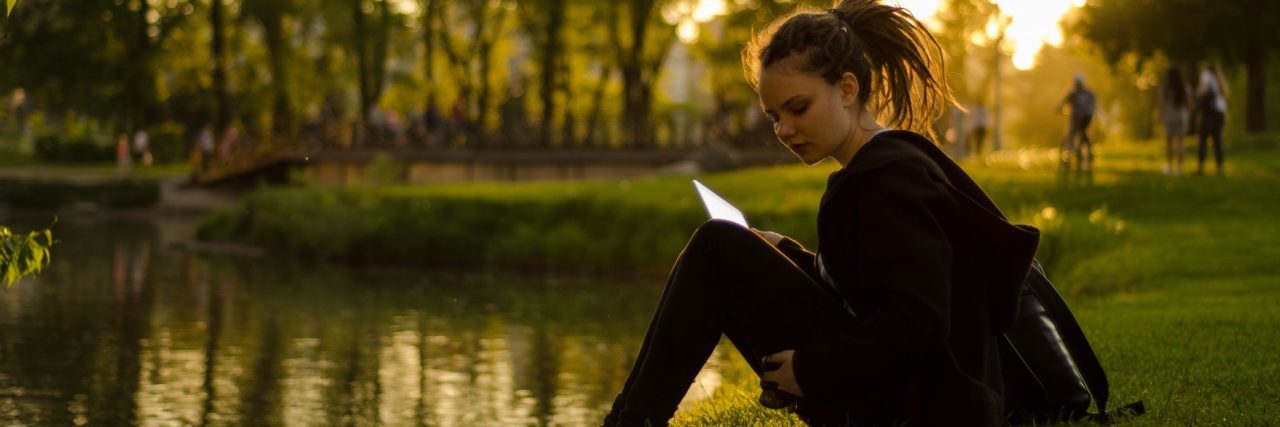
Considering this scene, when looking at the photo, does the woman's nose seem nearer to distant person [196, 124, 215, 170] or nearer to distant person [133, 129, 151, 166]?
distant person [196, 124, 215, 170]

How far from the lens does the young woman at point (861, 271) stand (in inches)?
177

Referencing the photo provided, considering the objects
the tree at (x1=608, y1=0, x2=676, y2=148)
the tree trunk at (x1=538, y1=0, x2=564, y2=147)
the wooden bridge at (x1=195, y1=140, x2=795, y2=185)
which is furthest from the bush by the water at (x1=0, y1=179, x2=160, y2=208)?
the tree at (x1=608, y1=0, x2=676, y2=148)

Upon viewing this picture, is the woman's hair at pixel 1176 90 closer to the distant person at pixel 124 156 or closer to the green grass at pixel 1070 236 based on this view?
the green grass at pixel 1070 236

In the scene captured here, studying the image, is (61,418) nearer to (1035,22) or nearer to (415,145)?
(415,145)

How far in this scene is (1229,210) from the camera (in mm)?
22109

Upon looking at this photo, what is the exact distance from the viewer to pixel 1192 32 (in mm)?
38906

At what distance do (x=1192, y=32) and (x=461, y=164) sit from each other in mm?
17008

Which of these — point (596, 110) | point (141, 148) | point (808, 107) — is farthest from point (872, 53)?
point (141, 148)

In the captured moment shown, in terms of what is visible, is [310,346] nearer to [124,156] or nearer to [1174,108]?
[1174,108]

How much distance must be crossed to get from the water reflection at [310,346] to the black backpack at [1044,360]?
604cm

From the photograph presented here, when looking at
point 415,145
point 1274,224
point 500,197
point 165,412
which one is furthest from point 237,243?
point 165,412

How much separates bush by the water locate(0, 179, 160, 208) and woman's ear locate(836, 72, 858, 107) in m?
39.9

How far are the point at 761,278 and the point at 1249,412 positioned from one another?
2.47 m

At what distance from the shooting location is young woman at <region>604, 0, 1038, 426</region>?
4.48 metres
